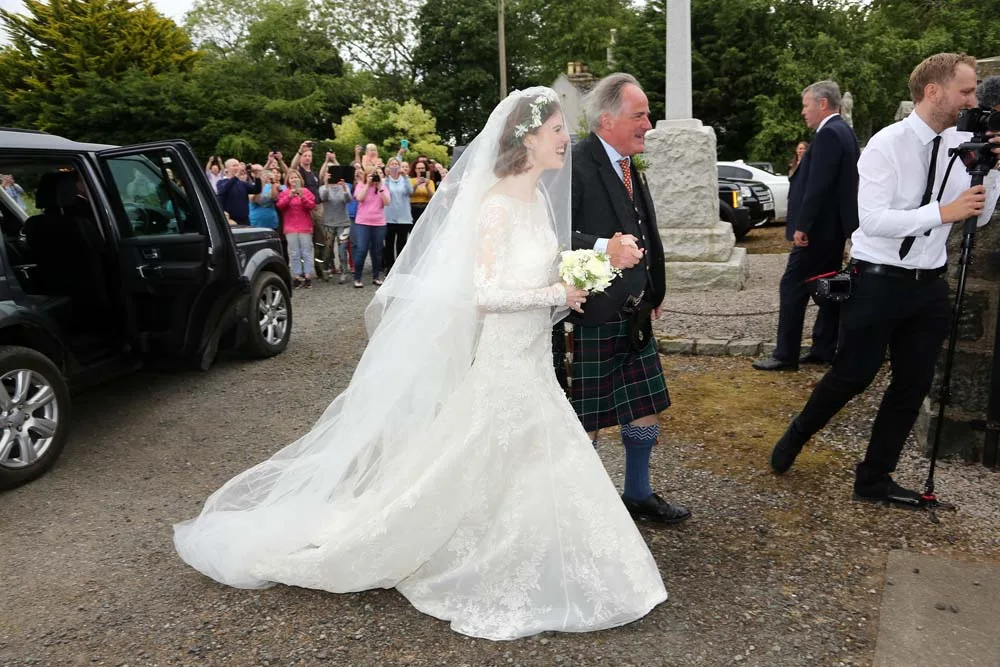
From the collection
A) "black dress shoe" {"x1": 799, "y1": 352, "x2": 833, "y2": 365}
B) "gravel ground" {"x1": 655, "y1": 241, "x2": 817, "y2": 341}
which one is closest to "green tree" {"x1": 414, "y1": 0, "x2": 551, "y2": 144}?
"gravel ground" {"x1": 655, "y1": 241, "x2": 817, "y2": 341}

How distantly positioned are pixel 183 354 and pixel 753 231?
47.0ft

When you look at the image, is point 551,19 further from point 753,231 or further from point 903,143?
point 903,143

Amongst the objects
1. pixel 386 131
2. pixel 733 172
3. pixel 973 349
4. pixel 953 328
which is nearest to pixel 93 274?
pixel 953 328

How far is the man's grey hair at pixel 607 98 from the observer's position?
11.7 ft

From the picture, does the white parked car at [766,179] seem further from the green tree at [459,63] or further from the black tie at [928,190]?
the green tree at [459,63]

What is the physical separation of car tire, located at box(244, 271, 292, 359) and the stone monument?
4594 mm

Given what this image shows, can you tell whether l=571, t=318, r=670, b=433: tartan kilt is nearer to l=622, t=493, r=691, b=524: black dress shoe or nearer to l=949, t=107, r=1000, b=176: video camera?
l=622, t=493, r=691, b=524: black dress shoe

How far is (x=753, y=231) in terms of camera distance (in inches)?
695

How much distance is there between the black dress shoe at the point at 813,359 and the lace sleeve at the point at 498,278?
4.08 m

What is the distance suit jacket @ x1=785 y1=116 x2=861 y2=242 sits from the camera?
6.09 meters

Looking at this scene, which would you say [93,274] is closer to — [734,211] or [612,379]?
[612,379]

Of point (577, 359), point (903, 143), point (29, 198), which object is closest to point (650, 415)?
point (577, 359)

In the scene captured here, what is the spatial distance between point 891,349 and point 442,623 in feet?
8.41

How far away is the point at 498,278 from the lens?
3.20 m
